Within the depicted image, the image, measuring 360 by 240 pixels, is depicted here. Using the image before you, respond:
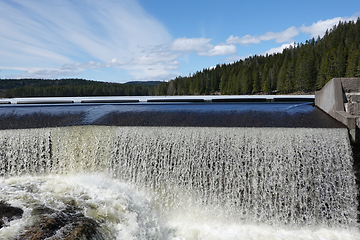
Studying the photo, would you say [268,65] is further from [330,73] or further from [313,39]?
[313,39]

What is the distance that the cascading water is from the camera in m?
6.33

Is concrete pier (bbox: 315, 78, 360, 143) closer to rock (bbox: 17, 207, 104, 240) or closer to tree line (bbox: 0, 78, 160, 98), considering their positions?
rock (bbox: 17, 207, 104, 240)

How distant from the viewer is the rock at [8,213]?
190 inches

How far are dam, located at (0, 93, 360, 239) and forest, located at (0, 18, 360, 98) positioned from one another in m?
53.6

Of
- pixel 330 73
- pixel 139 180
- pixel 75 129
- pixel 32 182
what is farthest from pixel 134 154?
pixel 330 73

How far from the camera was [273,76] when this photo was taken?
65938mm

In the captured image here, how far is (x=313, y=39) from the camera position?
10038 centimetres

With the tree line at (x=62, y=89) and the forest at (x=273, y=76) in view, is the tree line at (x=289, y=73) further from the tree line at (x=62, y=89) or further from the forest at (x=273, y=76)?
the tree line at (x=62, y=89)

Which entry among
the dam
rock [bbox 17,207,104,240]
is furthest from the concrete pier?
rock [bbox 17,207,104,240]

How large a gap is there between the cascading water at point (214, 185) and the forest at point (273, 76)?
53571 millimetres

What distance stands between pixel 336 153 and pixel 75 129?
8.41 meters

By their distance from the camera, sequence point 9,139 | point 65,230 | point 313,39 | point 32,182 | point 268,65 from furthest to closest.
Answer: point 313,39
point 268,65
point 9,139
point 32,182
point 65,230

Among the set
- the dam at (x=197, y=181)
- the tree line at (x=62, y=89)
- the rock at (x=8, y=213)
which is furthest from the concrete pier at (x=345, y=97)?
the tree line at (x=62, y=89)

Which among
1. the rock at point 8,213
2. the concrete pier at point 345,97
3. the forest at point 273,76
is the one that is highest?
the forest at point 273,76
